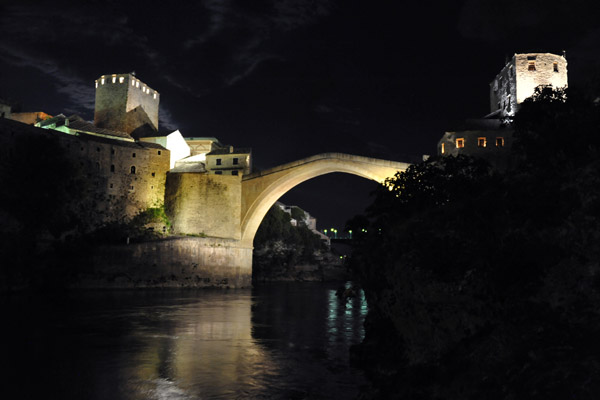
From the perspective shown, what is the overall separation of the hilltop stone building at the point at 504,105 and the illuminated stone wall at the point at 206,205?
17797 millimetres

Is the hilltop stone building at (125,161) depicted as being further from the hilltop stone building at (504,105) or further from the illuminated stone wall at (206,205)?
the hilltop stone building at (504,105)

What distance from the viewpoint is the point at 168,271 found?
34656 mm

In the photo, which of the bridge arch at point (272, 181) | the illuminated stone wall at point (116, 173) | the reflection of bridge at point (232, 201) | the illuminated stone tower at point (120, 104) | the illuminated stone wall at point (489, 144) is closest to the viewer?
the illuminated stone wall at point (489, 144)

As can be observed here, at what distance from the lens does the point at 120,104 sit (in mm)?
50719

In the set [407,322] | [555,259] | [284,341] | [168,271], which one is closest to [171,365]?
[284,341]

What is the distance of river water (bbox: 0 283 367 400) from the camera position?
30.0 feet

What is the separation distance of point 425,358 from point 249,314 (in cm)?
1616

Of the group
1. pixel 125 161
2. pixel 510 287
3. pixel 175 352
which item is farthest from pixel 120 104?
pixel 510 287

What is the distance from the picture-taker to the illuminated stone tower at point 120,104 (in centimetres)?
5012

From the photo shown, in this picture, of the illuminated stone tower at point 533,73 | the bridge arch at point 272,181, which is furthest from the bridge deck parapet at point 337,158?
the illuminated stone tower at point 533,73

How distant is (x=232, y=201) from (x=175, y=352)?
2718 cm

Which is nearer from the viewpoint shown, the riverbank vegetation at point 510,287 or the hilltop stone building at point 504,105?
the riverbank vegetation at point 510,287

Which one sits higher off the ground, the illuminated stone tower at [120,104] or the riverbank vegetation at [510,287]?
the illuminated stone tower at [120,104]

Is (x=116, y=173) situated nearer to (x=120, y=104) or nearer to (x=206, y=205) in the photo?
(x=206, y=205)
